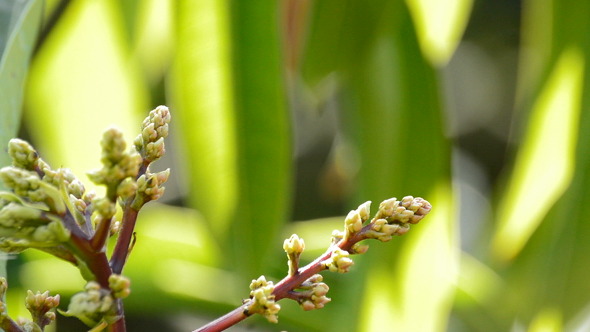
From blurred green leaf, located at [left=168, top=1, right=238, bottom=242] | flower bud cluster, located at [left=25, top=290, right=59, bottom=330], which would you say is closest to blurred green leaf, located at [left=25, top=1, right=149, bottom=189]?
blurred green leaf, located at [left=168, top=1, right=238, bottom=242]

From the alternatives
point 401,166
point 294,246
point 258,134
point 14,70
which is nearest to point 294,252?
point 294,246

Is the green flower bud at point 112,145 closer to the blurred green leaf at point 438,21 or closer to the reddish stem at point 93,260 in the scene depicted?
the reddish stem at point 93,260

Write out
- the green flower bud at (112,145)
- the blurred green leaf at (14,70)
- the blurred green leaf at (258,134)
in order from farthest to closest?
the blurred green leaf at (258,134) < the blurred green leaf at (14,70) < the green flower bud at (112,145)

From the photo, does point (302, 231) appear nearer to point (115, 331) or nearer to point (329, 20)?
point (329, 20)

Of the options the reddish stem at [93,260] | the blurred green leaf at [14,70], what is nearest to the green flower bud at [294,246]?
the reddish stem at [93,260]

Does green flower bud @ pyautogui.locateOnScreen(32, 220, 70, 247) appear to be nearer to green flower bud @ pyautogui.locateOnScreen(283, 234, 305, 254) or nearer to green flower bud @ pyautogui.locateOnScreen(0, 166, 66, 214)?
green flower bud @ pyautogui.locateOnScreen(0, 166, 66, 214)

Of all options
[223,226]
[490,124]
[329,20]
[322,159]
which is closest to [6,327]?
[223,226]
